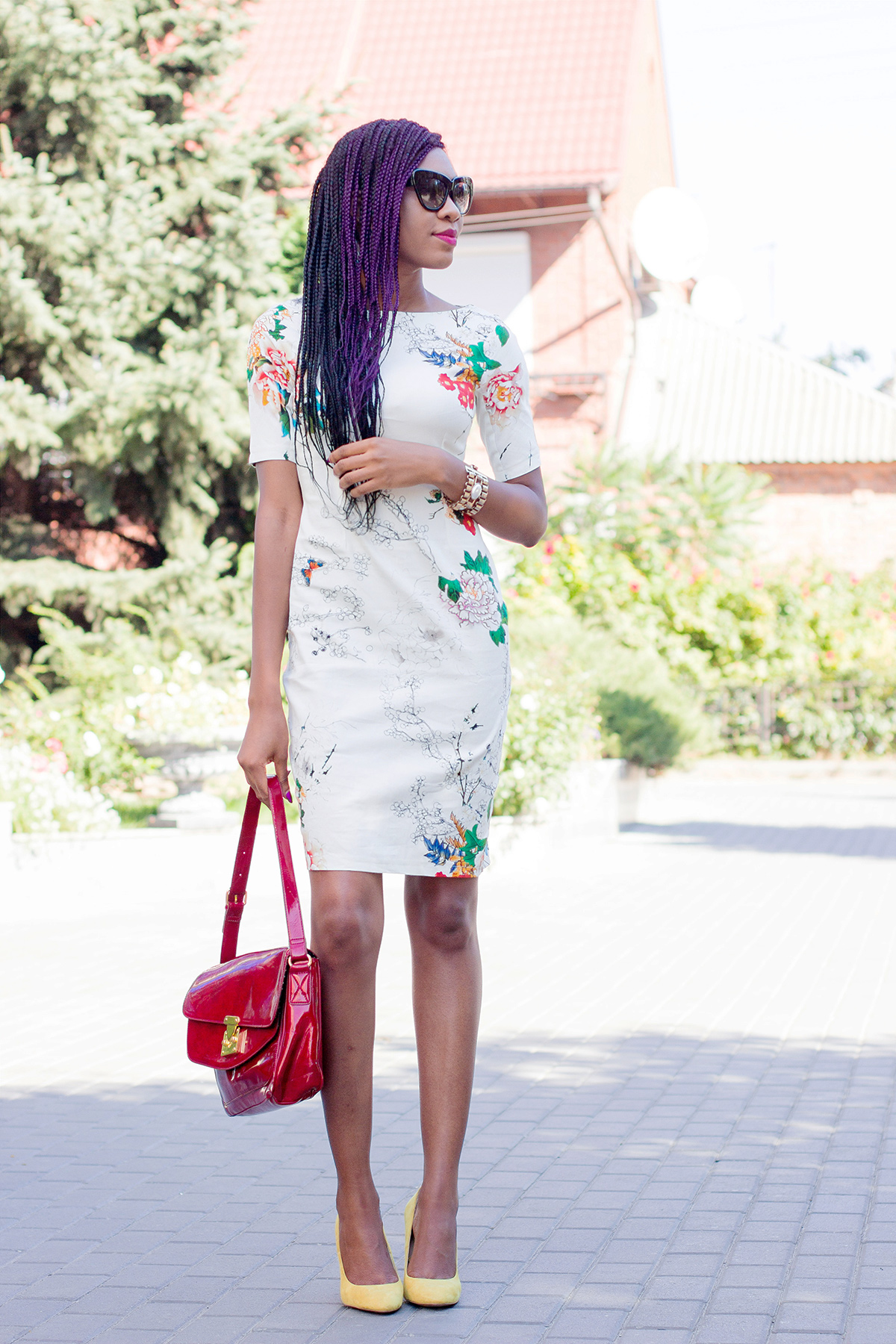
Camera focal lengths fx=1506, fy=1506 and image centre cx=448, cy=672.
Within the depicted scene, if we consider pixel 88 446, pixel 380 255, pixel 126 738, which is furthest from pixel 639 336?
pixel 380 255

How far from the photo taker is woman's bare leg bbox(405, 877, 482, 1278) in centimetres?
275

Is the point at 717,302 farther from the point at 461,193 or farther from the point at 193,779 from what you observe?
the point at 461,193

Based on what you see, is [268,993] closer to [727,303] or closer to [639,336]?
[639,336]

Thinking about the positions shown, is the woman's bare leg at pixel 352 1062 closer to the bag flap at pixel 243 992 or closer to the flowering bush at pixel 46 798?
the bag flap at pixel 243 992

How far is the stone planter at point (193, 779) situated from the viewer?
9.03 metres

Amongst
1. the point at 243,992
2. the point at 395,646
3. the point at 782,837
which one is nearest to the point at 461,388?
the point at 395,646

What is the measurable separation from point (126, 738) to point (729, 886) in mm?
3842

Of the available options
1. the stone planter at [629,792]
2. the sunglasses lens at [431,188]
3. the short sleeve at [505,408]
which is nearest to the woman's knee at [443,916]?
the short sleeve at [505,408]

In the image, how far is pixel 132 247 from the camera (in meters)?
12.4

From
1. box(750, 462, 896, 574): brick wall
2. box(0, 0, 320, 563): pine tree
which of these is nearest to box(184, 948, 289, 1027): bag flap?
box(0, 0, 320, 563): pine tree

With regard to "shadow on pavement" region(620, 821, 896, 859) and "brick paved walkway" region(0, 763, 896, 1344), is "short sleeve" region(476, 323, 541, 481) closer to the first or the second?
"brick paved walkway" region(0, 763, 896, 1344)

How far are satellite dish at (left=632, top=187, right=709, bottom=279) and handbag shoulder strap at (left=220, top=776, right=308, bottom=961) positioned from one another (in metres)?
20.2

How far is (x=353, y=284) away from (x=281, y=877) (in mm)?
1100

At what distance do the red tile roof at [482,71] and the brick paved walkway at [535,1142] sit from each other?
1542cm
